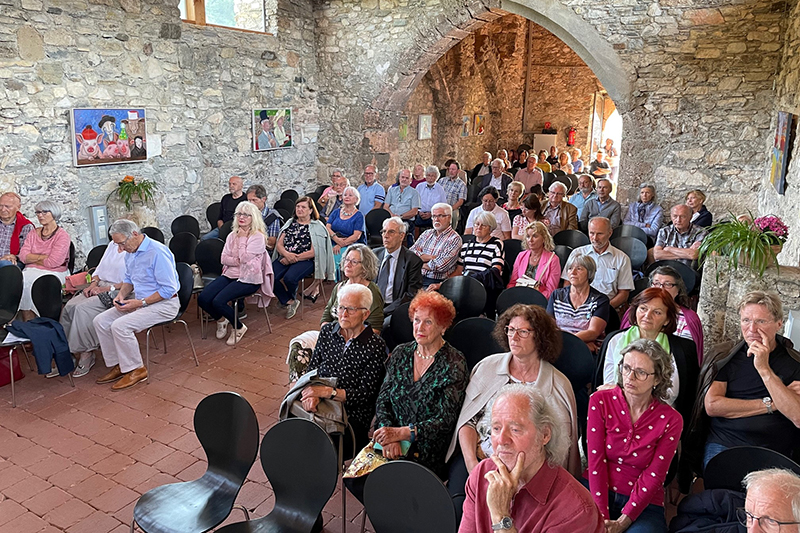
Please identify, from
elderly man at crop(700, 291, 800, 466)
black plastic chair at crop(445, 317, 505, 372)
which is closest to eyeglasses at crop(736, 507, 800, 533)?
elderly man at crop(700, 291, 800, 466)

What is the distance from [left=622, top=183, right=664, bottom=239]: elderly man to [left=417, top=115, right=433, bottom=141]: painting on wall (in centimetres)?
639

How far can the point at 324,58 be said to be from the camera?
36.0 feet

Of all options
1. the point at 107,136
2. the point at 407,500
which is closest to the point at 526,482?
the point at 407,500

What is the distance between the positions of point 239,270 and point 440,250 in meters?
2.05

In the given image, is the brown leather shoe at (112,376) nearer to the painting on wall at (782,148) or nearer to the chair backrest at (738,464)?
the chair backrest at (738,464)

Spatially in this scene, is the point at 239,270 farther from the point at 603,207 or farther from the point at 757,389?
the point at 757,389

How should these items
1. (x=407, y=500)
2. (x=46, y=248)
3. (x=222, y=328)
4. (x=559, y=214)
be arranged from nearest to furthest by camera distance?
(x=407, y=500), (x=46, y=248), (x=222, y=328), (x=559, y=214)

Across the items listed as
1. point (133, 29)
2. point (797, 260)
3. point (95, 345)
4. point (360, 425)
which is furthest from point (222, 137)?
point (797, 260)

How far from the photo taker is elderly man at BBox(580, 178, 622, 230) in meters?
7.79

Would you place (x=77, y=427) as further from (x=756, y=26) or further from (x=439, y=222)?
(x=756, y=26)

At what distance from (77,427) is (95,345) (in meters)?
1.09

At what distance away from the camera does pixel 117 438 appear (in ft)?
14.6

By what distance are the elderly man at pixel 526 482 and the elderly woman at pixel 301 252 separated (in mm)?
4716

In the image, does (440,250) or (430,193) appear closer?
(440,250)
